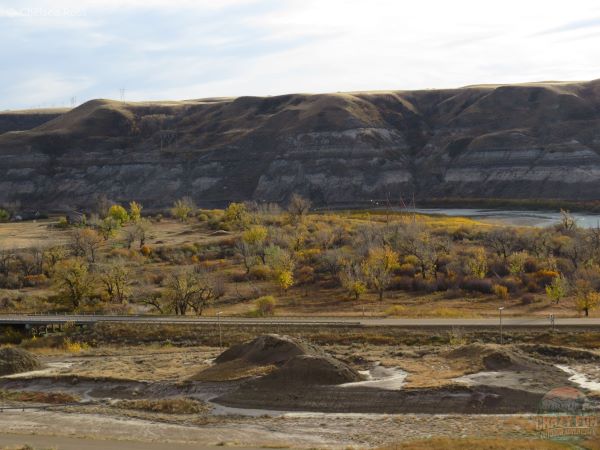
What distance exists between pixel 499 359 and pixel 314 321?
15.3m

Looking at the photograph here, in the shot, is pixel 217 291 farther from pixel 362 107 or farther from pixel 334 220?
pixel 362 107

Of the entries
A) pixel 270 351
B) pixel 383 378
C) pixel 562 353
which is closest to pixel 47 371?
pixel 270 351

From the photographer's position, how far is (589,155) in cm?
13425

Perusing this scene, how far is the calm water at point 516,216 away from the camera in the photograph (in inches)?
4215

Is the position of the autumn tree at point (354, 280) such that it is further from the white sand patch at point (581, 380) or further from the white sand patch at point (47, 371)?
the white sand patch at point (581, 380)

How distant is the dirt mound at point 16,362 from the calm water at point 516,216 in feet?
244

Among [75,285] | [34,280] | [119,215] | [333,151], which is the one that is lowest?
[34,280]

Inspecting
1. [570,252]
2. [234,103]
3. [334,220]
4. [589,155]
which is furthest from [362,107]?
[570,252]

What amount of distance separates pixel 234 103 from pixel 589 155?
266ft

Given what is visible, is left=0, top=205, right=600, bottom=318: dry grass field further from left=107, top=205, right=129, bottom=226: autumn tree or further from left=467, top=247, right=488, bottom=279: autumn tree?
left=107, top=205, right=129, bottom=226: autumn tree

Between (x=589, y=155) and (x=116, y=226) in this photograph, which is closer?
(x=116, y=226)

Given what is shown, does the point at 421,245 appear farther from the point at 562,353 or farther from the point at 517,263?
the point at 562,353

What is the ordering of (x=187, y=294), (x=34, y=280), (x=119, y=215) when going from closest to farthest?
(x=187, y=294) < (x=34, y=280) < (x=119, y=215)

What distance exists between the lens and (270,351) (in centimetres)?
3781
